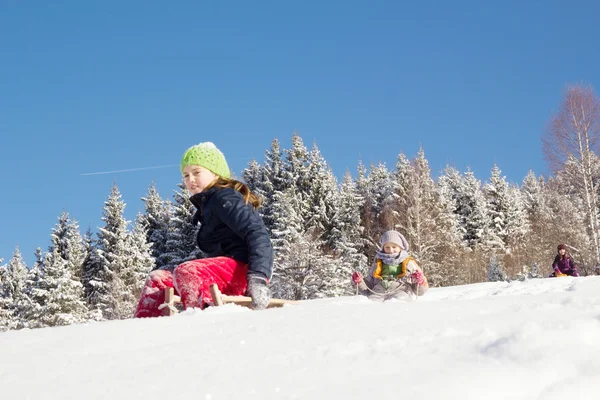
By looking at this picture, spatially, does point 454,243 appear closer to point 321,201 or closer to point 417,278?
point 321,201

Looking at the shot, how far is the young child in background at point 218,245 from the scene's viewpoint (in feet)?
12.6

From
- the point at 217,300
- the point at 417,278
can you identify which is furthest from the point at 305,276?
the point at 217,300

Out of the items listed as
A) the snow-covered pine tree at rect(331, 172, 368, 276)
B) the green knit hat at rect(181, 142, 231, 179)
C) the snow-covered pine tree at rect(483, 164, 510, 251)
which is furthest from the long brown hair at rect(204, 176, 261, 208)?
the snow-covered pine tree at rect(483, 164, 510, 251)

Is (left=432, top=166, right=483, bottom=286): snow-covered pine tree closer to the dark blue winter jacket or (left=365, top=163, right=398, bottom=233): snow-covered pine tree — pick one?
(left=365, top=163, right=398, bottom=233): snow-covered pine tree

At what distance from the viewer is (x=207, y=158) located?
175 inches

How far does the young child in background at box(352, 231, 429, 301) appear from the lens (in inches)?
253

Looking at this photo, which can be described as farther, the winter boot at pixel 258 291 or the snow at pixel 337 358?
the winter boot at pixel 258 291

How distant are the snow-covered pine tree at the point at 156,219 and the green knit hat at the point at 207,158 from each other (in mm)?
34360

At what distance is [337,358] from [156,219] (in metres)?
39.7

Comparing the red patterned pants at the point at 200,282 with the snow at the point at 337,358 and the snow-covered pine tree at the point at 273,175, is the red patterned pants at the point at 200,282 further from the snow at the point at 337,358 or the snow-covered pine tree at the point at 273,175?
the snow-covered pine tree at the point at 273,175

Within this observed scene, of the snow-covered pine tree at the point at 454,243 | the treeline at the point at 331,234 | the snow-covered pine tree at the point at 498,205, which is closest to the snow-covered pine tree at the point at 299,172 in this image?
the treeline at the point at 331,234

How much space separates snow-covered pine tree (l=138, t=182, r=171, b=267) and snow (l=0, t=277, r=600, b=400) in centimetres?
3681

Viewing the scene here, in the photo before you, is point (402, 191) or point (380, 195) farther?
point (380, 195)

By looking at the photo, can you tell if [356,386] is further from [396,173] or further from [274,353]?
[396,173]
